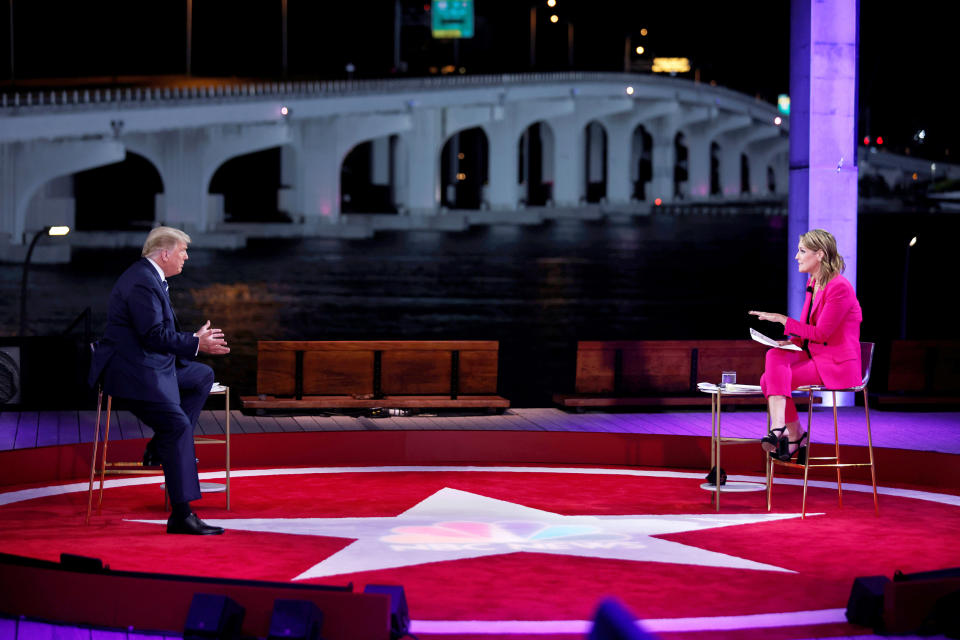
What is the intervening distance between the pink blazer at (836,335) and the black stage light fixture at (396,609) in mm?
3834

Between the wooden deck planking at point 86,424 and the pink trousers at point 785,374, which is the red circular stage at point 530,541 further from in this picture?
the wooden deck planking at point 86,424

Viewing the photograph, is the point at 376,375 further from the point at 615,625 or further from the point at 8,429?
the point at 615,625

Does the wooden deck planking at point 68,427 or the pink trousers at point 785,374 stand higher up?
the pink trousers at point 785,374

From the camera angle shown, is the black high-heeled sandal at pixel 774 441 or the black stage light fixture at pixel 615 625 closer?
the black stage light fixture at pixel 615 625

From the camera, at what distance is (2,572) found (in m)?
5.88

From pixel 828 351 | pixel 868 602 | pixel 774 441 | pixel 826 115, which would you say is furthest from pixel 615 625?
pixel 826 115

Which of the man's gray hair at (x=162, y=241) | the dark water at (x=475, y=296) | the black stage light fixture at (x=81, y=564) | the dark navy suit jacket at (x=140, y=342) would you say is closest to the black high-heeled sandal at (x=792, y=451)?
the dark navy suit jacket at (x=140, y=342)

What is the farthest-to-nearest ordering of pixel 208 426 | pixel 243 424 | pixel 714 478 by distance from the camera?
1. pixel 243 424
2. pixel 208 426
3. pixel 714 478

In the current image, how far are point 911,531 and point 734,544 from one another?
1.22m

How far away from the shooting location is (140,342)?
7.77m

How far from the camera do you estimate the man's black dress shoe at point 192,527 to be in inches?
298

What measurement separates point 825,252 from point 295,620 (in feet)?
15.6

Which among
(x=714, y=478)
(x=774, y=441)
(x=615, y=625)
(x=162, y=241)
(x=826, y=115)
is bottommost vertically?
(x=714, y=478)

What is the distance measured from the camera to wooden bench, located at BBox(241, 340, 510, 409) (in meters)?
12.9
